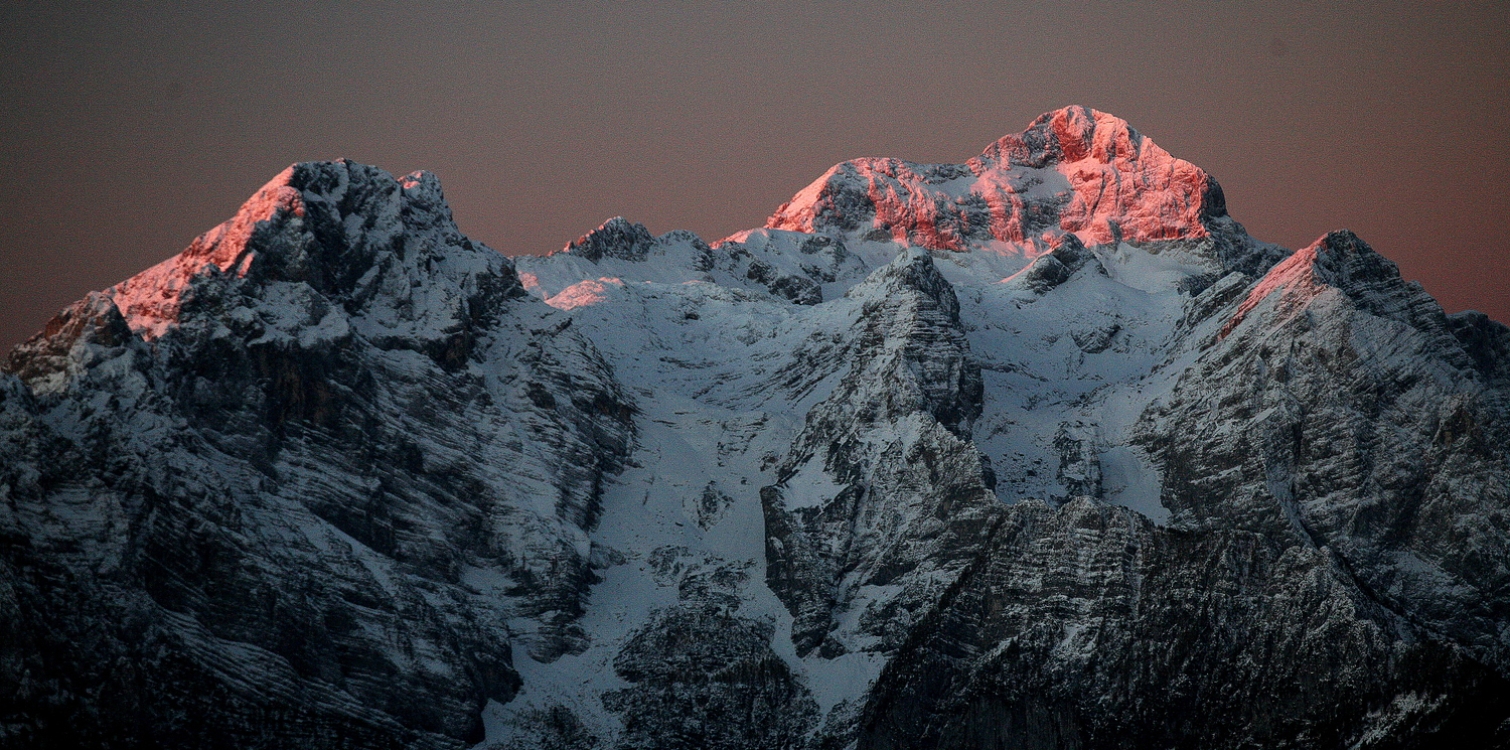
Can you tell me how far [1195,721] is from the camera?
176m

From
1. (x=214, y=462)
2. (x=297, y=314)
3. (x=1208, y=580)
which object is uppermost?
(x=297, y=314)

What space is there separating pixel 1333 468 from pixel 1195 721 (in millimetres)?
29792

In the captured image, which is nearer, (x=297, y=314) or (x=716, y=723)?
(x=716, y=723)

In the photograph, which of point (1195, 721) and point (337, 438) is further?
point (337, 438)

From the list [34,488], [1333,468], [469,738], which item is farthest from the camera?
[1333,468]

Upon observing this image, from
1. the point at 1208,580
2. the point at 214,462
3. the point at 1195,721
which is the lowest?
the point at 1195,721

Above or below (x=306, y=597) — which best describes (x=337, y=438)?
above

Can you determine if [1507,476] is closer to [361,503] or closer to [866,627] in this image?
[866,627]

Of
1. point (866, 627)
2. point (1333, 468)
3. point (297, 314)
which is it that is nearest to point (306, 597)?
point (297, 314)

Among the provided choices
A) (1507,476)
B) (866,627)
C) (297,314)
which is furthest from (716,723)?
(1507,476)

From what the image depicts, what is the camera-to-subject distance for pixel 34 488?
170125 mm

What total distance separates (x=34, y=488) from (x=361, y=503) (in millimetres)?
29439

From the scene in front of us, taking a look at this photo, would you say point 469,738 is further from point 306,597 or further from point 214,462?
point 214,462

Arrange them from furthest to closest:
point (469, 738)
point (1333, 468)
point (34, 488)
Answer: point (1333, 468), point (469, 738), point (34, 488)
